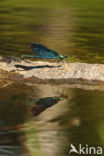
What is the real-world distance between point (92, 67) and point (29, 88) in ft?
2.53

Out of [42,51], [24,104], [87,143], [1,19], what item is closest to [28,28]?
[1,19]

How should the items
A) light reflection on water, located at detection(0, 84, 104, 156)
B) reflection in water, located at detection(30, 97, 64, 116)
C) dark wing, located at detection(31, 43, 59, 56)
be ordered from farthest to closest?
dark wing, located at detection(31, 43, 59, 56) → reflection in water, located at detection(30, 97, 64, 116) → light reflection on water, located at detection(0, 84, 104, 156)

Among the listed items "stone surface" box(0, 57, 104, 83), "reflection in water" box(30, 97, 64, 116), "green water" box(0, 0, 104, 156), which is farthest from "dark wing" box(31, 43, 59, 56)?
"reflection in water" box(30, 97, 64, 116)

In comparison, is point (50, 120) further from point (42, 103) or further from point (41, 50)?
point (41, 50)

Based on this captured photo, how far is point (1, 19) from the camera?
922cm

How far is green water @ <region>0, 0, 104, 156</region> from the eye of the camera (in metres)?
3.11

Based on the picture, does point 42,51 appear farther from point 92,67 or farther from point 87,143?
point 87,143

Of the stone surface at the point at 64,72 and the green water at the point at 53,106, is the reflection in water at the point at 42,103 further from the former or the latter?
the stone surface at the point at 64,72

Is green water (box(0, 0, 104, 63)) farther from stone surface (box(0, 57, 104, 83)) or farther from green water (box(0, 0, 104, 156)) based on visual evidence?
stone surface (box(0, 57, 104, 83))

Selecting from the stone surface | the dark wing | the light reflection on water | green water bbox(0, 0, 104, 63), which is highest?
green water bbox(0, 0, 104, 63)

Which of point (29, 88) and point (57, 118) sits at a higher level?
point (29, 88)

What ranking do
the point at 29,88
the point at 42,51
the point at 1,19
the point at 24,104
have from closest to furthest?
the point at 24,104
the point at 29,88
the point at 42,51
the point at 1,19

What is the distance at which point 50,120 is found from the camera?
141 inches

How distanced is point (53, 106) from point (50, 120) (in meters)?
0.39
